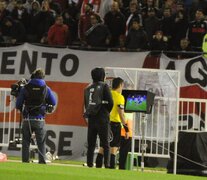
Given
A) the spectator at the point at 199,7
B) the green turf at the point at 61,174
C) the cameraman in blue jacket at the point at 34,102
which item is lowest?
the green turf at the point at 61,174

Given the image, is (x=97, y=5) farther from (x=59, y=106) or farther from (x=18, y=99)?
(x=18, y=99)

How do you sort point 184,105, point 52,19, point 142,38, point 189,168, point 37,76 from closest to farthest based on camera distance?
point 37,76
point 189,168
point 184,105
point 142,38
point 52,19

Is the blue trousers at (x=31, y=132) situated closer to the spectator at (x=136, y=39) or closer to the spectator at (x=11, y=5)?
the spectator at (x=136, y=39)

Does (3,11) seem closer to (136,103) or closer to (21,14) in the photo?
(21,14)

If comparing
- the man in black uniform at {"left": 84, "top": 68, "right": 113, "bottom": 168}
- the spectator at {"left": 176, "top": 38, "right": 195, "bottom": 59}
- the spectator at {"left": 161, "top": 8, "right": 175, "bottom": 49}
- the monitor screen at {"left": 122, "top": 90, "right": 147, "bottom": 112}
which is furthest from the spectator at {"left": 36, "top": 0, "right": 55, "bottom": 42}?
the man in black uniform at {"left": 84, "top": 68, "right": 113, "bottom": 168}

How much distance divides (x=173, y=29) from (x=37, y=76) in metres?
6.61

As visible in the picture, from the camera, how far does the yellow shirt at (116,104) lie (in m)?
19.5

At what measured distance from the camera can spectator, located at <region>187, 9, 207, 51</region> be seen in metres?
24.9

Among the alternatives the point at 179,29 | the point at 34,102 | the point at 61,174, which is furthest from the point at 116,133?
the point at 179,29

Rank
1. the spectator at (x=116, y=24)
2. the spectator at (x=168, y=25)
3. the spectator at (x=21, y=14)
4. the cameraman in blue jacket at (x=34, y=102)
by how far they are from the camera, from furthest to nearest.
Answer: the spectator at (x=21, y=14) → the spectator at (x=116, y=24) → the spectator at (x=168, y=25) → the cameraman in blue jacket at (x=34, y=102)

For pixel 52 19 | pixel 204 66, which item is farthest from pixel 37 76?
pixel 52 19

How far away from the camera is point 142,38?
2488 cm

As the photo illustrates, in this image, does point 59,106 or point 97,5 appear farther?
point 97,5


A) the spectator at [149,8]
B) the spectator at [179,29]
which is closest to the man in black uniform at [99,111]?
the spectator at [179,29]
